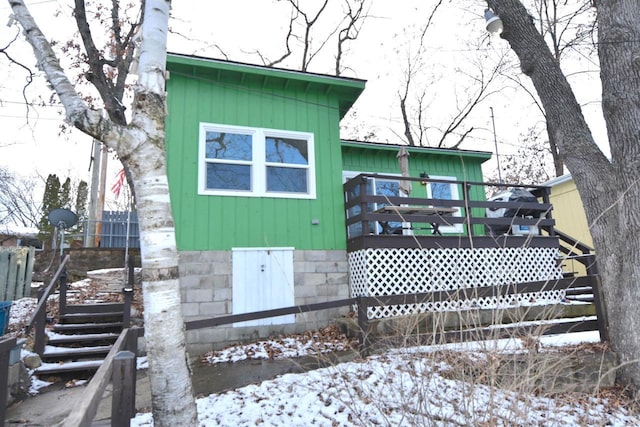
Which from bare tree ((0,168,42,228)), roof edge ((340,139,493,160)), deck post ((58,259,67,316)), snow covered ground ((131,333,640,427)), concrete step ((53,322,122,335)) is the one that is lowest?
snow covered ground ((131,333,640,427))

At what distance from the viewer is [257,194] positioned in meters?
6.81

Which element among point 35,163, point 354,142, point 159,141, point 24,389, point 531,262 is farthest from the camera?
point 35,163

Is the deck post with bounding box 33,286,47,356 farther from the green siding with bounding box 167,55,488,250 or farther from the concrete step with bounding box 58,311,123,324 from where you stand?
the green siding with bounding box 167,55,488,250

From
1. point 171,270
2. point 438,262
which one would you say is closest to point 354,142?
point 438,262

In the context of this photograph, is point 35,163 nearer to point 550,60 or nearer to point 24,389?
point 24,389

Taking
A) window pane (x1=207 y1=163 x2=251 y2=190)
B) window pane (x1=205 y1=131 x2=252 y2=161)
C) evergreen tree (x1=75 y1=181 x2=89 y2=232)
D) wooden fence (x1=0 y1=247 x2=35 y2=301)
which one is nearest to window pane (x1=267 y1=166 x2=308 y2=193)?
window pane (x1=207 y1=163 x2=251 y2=190)

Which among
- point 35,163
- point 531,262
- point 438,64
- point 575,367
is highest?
point 438,64

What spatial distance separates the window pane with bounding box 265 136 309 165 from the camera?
7.16 m

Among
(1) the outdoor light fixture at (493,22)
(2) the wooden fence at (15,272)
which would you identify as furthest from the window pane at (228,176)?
(2) the wooden fence at (15,272)

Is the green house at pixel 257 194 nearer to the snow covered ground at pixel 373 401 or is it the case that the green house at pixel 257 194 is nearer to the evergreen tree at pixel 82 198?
the snow covered ground at pixel 373 401

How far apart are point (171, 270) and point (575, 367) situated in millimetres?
5471

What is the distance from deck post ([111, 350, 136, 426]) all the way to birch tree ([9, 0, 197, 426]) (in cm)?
24

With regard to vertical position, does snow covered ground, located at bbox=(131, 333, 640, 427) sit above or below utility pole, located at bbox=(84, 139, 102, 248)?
below

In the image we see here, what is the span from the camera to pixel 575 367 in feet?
16.5
